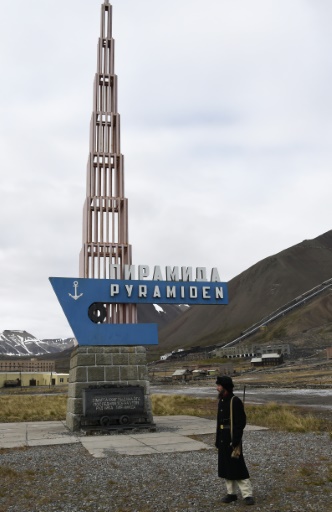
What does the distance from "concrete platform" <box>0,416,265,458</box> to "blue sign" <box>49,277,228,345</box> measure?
342 centimetres

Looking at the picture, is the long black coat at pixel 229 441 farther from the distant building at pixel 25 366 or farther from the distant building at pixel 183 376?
the distant building at pixel 25 366

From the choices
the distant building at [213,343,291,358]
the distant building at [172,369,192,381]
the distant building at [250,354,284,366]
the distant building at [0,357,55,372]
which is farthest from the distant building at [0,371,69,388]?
the distant building at [213,343,291,358]

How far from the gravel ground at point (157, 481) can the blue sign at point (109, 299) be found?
5716 mm

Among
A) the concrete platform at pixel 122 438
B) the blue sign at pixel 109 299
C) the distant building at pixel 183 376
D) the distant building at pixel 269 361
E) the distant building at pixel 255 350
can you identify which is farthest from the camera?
the distant building at pixel 255 350

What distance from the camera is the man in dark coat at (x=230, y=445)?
23.9 feet

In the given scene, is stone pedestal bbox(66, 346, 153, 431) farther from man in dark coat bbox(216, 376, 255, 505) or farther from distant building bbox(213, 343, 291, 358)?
distant building bbox(213, 343, 291, 358)

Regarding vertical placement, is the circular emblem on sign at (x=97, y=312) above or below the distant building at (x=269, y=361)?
above

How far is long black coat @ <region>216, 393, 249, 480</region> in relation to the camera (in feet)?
24.1

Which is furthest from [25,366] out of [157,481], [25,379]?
[157,481]

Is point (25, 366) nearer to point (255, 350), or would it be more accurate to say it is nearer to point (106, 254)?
point (255, 350)

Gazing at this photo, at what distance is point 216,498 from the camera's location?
24.9 feet

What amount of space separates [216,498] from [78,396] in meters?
9.88

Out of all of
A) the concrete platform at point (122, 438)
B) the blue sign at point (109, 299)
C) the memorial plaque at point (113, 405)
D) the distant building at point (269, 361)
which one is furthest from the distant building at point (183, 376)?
the memorial plaque at point (113, 405)

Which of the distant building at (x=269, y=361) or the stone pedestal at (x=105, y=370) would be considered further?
the distant building at (x=269, y=361)
